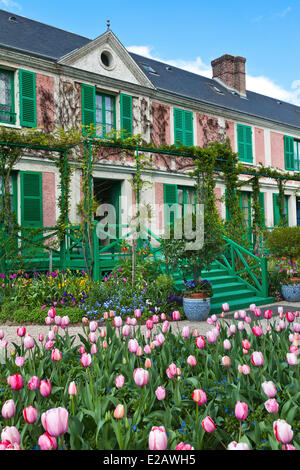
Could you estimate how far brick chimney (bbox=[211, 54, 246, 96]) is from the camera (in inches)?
756

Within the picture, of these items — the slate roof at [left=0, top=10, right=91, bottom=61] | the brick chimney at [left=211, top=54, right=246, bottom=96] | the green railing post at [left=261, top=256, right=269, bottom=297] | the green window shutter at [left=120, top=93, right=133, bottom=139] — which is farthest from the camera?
the brick chimney at [left=211, top=54, right=246, bottom=96]

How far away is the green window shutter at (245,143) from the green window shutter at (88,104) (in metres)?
7.05

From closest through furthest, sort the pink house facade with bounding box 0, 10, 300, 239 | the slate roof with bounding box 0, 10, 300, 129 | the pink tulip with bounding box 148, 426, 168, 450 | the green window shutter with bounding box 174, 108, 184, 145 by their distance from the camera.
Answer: the pink tulip with bounding box 148, 426, 168, 450 < the pink house facade with bounding box 0, 10, 300, 239 < the slate roof with bounding box 0, 10, 300, 129 < the green window shutter with bounding box 174, 108, 184, 145

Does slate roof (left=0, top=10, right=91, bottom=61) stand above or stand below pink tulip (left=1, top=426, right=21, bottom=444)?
above

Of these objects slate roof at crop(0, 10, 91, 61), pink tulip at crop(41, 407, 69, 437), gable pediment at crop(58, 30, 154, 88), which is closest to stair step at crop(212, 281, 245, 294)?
pink tulip at crop(41, 407, 69, 437)

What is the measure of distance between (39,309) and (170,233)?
2414 millimetres

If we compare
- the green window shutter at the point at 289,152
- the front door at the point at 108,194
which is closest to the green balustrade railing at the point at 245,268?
the front door at the point at 108,194

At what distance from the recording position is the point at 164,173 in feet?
45.4

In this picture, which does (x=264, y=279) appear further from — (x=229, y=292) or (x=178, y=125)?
(x=178, y=125)

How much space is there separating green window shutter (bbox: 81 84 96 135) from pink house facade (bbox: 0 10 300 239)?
0.03 meters

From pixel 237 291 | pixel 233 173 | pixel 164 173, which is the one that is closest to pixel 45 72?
pixel 164 173

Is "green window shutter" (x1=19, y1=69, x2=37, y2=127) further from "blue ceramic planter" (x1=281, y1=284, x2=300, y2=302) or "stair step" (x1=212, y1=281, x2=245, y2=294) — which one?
"blue ceramic planter" (x1=281, y1=284, x2=300, y2=302)

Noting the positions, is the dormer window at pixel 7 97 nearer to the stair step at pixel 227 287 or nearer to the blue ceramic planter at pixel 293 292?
the stair step at pixel 227 287
